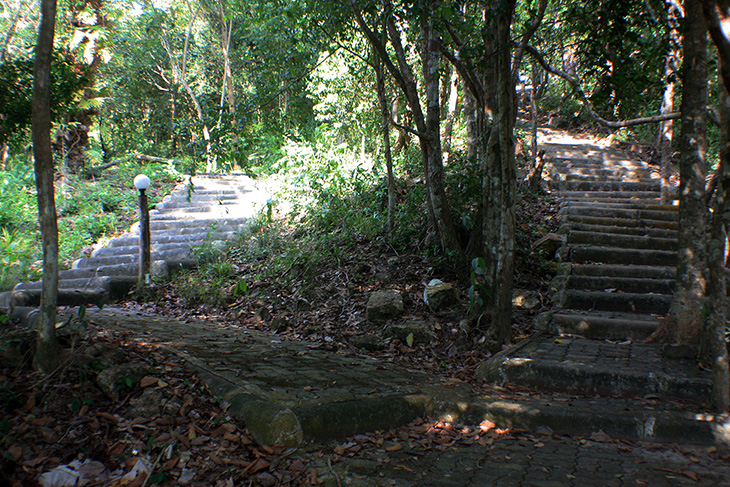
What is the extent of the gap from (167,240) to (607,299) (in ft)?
29.8

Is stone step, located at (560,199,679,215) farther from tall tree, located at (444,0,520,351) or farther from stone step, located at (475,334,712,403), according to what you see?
stone step, located at (475,334,712,403)

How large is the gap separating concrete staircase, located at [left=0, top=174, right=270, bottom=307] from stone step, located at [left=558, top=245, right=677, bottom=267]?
19.4 ft

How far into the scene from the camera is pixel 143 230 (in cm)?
886

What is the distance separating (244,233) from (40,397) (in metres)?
7.60

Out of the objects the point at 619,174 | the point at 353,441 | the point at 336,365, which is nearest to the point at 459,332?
the point at 336,365

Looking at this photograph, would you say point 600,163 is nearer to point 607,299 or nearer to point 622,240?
point 622,240

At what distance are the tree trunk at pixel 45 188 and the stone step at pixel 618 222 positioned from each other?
25.8 ft

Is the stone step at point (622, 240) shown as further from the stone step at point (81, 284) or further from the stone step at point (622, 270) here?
the stone step at point (81, 284)

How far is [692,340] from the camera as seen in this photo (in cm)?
437

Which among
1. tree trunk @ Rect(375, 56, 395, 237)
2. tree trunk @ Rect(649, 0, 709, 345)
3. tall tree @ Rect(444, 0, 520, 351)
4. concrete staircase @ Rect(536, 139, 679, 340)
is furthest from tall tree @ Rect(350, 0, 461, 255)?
tree trunk @ Rect(649, 0, 709, 345)

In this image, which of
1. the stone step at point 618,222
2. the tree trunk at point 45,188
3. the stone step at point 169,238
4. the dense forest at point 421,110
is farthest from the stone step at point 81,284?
the stone step at point 618,222

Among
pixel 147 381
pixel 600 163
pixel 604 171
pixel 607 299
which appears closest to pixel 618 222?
pixel 607 299

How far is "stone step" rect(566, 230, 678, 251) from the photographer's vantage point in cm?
745

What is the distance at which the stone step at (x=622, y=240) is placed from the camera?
7.45 m
